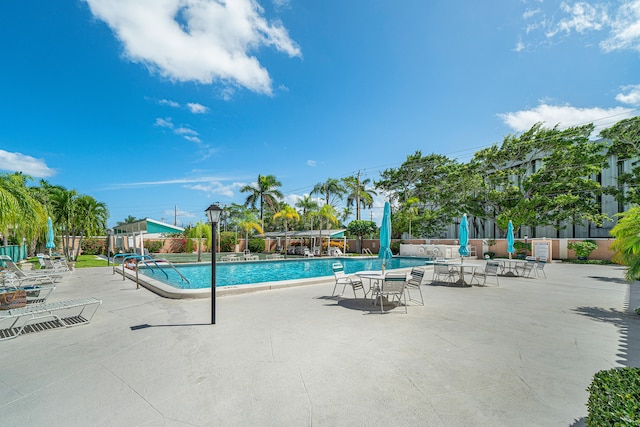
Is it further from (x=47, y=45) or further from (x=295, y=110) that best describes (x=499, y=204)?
(x=47, y=45)

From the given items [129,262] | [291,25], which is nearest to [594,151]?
[291,25]

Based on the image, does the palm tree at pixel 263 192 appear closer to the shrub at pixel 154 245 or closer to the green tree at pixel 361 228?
the green tree at pixel 361 228

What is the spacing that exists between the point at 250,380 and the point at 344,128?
21.6 m

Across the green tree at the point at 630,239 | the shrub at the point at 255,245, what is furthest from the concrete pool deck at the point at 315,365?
the shrub at the point at 255,245

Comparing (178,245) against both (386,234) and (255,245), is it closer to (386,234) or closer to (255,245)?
(255,245)

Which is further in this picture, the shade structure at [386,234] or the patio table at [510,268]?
the patio table at [510,268]

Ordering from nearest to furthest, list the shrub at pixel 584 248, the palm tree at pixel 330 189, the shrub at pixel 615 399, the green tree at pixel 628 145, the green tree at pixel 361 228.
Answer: the shrub at pixel 615 399 → the shrub at pixel 584 248 → the green tree at pixel 628 145 → the green tree at pixel 361 228 → the palm tree at pixel 330 189

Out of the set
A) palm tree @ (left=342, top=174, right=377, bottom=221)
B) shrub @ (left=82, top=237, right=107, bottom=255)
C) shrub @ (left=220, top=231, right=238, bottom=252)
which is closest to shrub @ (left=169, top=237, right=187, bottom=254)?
shrub @ (left=220, top=231, right=238, bottom=252)

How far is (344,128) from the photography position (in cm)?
2303

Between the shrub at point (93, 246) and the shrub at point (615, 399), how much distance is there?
33653 millimetres

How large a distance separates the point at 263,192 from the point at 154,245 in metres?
14.3

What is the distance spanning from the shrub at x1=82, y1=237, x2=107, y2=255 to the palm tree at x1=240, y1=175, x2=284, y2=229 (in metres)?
15.8

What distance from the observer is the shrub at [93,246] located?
26797 mm

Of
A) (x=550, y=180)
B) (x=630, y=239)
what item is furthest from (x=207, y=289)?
(x=550, y=180)
